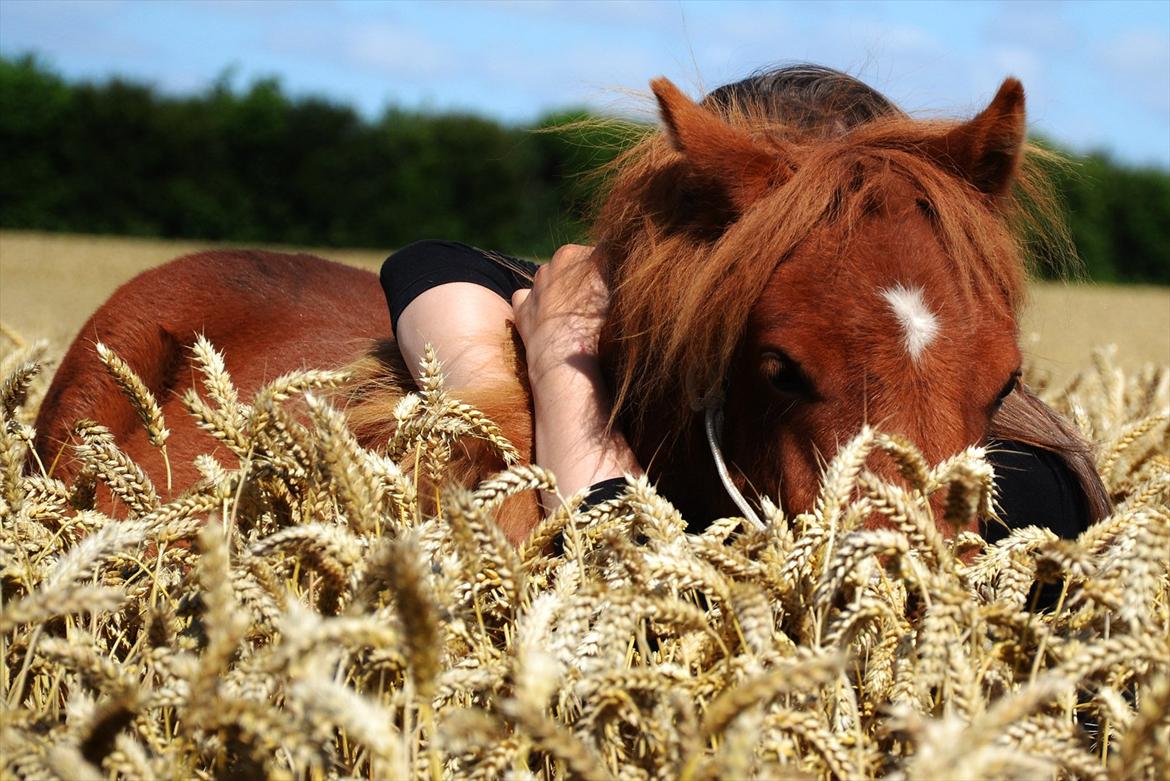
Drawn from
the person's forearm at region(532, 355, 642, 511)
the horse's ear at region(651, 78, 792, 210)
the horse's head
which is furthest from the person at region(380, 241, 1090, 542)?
the horse's ear at region(651, 78, 792, 210)

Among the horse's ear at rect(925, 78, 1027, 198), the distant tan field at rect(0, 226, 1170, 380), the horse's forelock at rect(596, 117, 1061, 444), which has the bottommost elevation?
the distant tan field at rect(0, 226, 1170, 380)

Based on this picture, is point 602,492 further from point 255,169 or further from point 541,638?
point 255,169

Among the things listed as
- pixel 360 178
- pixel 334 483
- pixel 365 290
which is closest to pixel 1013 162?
pixel 334 483

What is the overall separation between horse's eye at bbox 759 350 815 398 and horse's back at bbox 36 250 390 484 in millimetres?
1736

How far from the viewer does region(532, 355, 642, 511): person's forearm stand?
226cm

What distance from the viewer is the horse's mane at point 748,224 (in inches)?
80.9

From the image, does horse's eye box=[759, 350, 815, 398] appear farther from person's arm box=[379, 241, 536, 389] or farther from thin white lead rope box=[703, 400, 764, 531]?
person's arm box=[379, 241, 536, 389]

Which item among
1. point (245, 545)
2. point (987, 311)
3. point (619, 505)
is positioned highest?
point (987, 311)

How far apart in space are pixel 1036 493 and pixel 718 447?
91 cm

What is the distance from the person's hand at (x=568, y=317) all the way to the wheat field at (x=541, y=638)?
0.45m

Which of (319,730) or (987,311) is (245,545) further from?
(987,311)

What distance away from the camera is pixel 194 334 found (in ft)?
11.7

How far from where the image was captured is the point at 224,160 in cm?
2469

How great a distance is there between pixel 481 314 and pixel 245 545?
111cm
